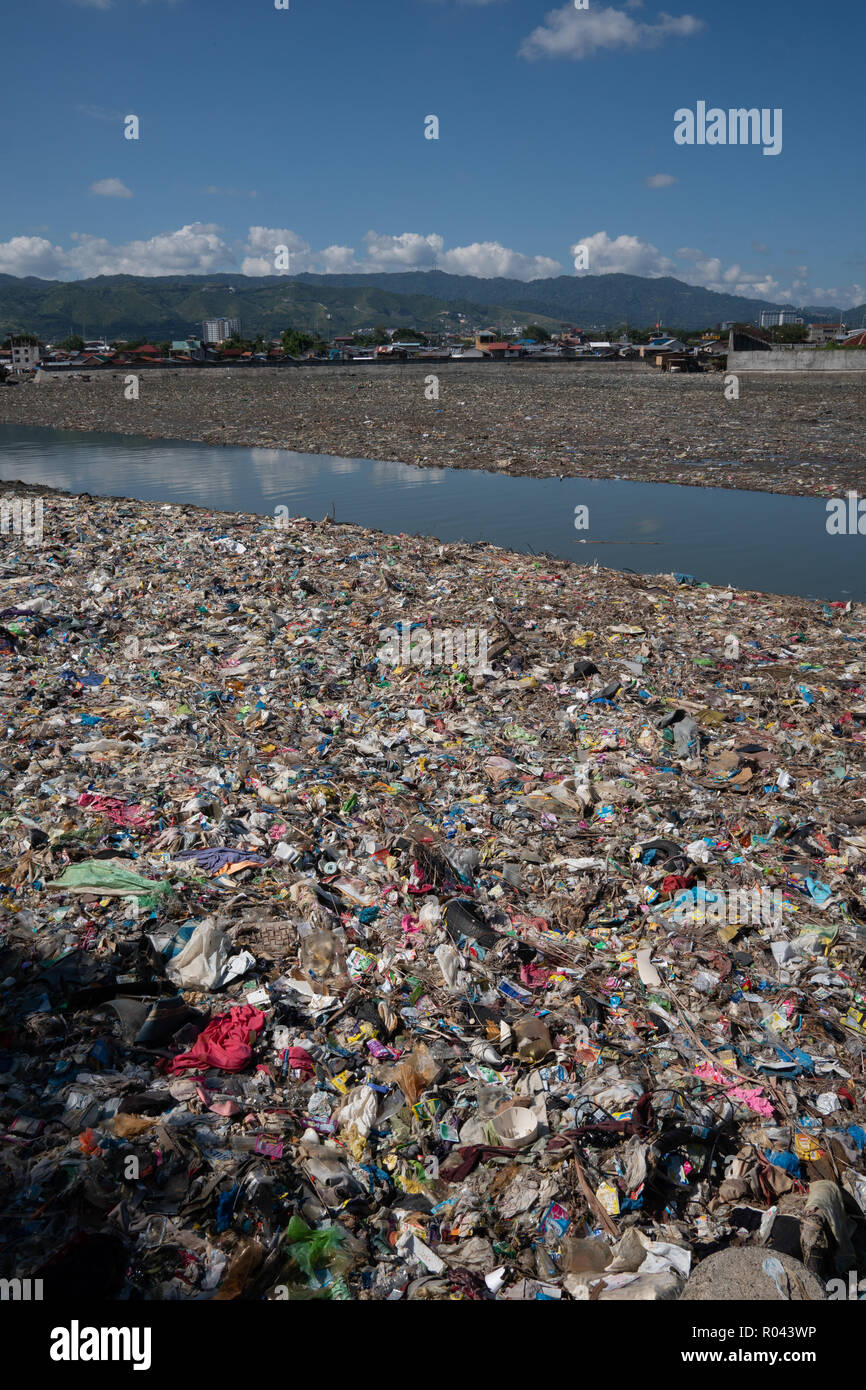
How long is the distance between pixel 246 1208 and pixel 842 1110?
1.95m

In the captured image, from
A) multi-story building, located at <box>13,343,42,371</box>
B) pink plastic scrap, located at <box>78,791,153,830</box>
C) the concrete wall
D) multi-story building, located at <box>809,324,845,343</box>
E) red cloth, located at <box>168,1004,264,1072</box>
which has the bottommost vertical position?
red cloth, located at <box>168,1004,264,1072</box>

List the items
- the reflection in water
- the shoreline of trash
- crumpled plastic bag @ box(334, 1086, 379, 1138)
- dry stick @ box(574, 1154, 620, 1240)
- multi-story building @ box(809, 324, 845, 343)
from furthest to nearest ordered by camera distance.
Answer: multi-story building @ box(809, 324, 845, 343) < the shoreline of trash < the reflection in water < crumpled plastic bag @ box(334, 1086, 379, 1138) < dry stick @ box(574, 1154, 620, 1240)

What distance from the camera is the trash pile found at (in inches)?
96.0

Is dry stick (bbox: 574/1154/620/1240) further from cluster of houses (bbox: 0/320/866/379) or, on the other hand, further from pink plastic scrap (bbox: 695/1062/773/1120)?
cluster of houses (bbox: 0/320/866/379)

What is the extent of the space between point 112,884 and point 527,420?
70.0 feet

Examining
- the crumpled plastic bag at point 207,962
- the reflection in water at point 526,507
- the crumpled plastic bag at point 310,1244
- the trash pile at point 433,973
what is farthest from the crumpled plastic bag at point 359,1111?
the reflection in water at point 526,507

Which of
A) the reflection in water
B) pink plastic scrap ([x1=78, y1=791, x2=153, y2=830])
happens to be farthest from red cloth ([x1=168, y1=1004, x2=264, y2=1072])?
the reflection in water

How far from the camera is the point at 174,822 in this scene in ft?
14.6

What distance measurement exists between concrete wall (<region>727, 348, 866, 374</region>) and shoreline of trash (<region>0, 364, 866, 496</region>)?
1.77m

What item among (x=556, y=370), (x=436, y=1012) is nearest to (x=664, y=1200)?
(x=436, y=1012)

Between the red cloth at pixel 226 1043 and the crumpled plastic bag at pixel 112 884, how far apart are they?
0.75m

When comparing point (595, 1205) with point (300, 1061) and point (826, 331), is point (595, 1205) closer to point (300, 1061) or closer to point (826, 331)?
point (300, 1061)

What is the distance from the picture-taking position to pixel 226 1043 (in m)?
3.10
